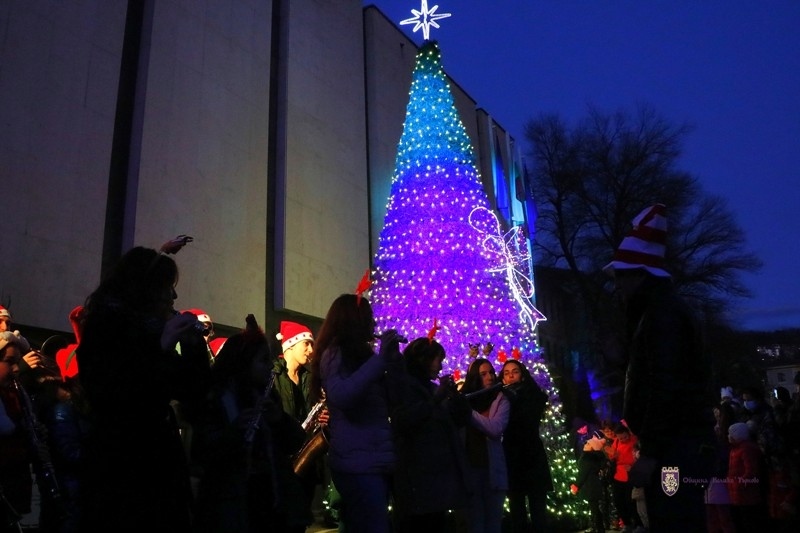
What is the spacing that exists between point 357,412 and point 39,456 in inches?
82.6

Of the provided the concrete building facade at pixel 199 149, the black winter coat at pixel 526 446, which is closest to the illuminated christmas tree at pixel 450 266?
the concrete building facade at pixel 199 149

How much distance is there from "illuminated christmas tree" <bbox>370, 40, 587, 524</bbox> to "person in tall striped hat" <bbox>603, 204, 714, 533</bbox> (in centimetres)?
776

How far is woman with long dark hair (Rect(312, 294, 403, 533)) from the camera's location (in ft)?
11.5

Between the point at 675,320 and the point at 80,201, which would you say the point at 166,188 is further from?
the point at 675,320

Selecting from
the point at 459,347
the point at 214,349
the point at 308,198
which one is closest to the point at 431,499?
the point at 214,349

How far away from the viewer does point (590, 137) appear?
28.6 m

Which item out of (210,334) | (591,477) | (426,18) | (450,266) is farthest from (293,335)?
(426,18)

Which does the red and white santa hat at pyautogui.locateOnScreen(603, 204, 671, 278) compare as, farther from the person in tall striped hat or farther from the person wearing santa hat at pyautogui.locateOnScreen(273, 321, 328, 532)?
the person wearing santa hat at pyautogui.locateOnScreen(273, 321, 328, 532)

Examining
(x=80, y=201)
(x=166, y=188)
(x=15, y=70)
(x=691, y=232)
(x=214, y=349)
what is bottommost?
(x=214, y=349)

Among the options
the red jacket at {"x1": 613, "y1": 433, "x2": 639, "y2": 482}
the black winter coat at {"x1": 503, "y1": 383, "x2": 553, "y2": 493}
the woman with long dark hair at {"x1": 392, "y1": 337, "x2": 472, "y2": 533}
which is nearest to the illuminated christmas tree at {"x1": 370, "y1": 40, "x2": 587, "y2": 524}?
the red jacket at {"x1": 613, "y1": 433, "x2": 639, "y2": 482}

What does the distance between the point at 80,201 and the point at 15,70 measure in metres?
2.05

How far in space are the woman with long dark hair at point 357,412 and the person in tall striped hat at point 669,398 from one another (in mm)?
1360

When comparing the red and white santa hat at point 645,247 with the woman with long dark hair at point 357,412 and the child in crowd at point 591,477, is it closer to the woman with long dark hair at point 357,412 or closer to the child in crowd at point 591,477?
the woman with long dark hair at point 357,412

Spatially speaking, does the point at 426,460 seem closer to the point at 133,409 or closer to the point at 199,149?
the point at 133,409
